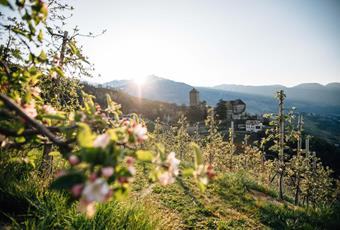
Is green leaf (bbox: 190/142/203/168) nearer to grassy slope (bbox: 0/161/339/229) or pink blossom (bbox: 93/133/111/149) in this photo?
pink blossom (bbox: 93/133/111/149)

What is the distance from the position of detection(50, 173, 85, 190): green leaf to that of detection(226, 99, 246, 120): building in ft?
212

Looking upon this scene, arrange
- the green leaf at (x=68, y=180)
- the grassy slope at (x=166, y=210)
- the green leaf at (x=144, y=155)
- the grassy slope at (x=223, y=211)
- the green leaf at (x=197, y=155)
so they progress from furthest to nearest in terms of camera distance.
A: the grassy slope at (x=223, y=211) < the grassy slope at (x=166, y=210) < the green leaf at (x=197, y=155) < the green leaf at (x=144, y=155) < the green leaf at (x=68, y=180)

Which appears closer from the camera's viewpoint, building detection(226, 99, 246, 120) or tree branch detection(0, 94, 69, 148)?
tree branch detection(0, 94, 69, 148)

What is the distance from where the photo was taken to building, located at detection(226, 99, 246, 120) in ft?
214

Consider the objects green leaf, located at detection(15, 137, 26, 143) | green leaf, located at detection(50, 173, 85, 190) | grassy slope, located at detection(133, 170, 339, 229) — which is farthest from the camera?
grassy slope, located at detection(133, 170, 339, 229)

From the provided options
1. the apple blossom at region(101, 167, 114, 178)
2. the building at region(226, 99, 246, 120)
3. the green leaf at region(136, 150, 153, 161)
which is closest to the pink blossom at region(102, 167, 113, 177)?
the apple blossom at region(101, 167, 114, 178)

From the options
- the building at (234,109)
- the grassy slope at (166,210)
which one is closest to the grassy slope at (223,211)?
the grassy slope at (166,210)

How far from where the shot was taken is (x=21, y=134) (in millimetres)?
1422

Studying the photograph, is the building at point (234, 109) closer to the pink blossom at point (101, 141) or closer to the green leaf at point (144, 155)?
the green leaf at point (144, 155)

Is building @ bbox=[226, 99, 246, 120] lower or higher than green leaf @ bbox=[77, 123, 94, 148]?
lower

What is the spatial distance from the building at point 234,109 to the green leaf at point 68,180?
64.6 metres

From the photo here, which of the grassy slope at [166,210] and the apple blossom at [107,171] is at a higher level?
the apple blossom at [107,171]

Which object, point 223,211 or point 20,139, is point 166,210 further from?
point 20,139

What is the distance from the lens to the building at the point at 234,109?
65.2m
